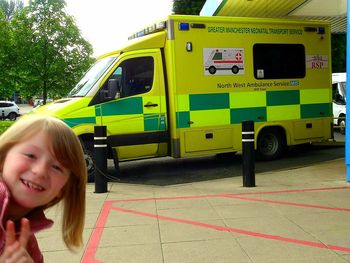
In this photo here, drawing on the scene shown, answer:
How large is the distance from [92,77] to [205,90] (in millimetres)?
2277

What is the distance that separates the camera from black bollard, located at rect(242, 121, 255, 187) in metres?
7.51

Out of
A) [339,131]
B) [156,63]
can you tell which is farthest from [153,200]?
[339,131]

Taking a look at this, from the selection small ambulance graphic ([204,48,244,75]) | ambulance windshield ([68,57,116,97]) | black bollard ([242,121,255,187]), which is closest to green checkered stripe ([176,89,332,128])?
small ambulance graphic ([204,48,244,75])

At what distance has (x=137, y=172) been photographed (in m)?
9.89

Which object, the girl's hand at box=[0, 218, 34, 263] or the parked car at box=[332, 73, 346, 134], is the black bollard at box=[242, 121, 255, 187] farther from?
the parked car at box=[332, 73, 346, 134]

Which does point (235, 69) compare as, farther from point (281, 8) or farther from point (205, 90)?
point (281, 8)

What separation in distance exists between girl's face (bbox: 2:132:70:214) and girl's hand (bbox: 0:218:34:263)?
10cm

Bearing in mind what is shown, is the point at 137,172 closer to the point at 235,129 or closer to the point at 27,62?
the point at 235,129

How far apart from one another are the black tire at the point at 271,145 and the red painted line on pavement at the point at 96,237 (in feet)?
16.3

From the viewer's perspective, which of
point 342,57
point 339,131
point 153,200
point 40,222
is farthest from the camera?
point 342,57

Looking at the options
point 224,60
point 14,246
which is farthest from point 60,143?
point 224,60

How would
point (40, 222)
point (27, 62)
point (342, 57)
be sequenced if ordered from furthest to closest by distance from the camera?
point (342, 57) → point (27, 62) → point (40, 222)

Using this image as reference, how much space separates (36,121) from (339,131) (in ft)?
59.6

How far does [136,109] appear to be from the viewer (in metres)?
8.85
